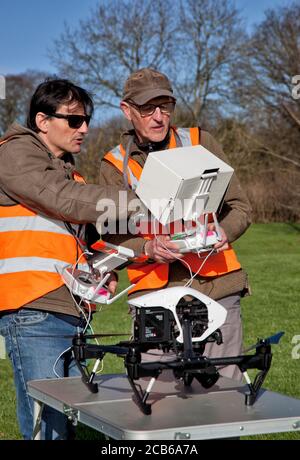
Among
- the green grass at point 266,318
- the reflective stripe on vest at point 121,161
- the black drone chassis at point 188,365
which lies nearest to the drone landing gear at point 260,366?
the black drone chassis at point 188,365

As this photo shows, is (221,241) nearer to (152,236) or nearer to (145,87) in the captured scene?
(152,236)

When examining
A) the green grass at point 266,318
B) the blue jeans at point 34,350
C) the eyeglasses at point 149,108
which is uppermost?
the eyeglasses at point 149,108

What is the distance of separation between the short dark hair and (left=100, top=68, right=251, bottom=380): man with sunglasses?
24 centimetres

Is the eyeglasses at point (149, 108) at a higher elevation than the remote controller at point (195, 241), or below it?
higher

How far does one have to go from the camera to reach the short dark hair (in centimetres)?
405

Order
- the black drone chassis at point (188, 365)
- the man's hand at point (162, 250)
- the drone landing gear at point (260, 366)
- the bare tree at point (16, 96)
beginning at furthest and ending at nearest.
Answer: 1. the bare tree at point (16, 96)
2. the man's hand at point (162, 250)
3. the drone landing gear at point (260, 366)
4. the black drone chassis at point (188, 365)

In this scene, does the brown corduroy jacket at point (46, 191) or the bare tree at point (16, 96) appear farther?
the bare tree at point (16, 96)

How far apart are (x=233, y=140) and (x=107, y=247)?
103 ft

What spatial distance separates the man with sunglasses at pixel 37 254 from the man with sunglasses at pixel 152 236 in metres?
0.36

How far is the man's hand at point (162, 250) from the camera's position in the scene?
3762 millimetres

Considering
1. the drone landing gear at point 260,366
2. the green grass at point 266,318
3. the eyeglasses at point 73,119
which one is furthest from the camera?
the green grass at point 266,318

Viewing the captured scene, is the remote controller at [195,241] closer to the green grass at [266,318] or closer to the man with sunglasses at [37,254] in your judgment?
the man with sunglasses at [37,254]

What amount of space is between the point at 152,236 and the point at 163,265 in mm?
172
